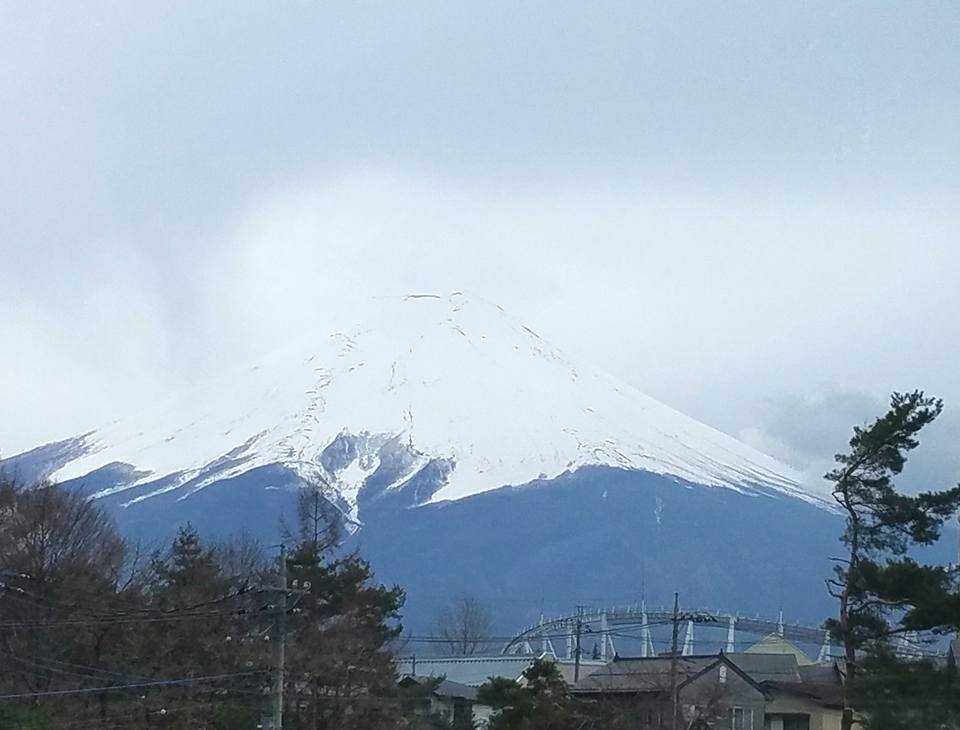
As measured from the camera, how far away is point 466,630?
11331cm

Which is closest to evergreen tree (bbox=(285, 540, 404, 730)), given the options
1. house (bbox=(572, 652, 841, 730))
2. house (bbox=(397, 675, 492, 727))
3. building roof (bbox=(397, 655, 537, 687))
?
house (bbox=(397, 675, 492, 727))

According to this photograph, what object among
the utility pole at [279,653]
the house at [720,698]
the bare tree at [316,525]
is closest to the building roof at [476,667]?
the bare tree at [316,525]

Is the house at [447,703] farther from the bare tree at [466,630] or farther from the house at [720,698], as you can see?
the bare tree at [466,630]

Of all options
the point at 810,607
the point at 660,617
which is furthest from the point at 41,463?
the point at 660,617

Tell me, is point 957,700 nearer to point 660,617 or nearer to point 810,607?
point 660,617

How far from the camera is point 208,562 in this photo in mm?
50219

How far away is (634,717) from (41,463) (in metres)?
158

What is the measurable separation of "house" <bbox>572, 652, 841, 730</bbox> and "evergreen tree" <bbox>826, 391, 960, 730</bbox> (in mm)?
9710

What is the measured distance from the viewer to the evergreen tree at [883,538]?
1452 inches

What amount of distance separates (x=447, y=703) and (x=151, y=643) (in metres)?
19.6

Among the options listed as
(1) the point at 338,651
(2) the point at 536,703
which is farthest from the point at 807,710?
(1) the point at 338,651

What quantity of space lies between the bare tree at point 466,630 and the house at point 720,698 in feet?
142

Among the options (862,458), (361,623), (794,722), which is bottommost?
(794,722)

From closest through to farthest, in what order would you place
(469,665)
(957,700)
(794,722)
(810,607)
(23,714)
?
(957,700) < (23,714) < (794,722) < (469,665) < (810,607)
